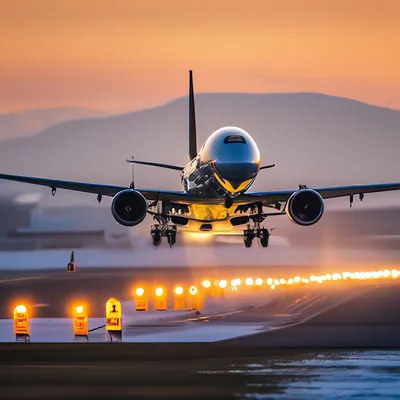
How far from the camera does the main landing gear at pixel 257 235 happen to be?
6538cm

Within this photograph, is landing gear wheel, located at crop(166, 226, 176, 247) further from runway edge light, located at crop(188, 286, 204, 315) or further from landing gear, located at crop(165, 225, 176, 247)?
runway edge light, located at crop(188, 286, 204, 315)

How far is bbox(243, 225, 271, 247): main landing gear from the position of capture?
214 feet

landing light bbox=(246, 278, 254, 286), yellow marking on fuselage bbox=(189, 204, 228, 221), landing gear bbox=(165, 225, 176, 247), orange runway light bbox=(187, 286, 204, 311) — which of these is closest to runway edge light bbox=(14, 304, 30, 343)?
landing gear bbox=(165, 225, 176, 247)

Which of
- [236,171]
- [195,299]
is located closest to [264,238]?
[236,171]

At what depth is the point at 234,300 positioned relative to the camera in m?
86.4

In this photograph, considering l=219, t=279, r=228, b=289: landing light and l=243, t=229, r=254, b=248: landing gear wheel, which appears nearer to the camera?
l=243, t=229, r=254, b=248: landing gear wheel

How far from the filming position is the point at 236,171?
5628 centimetres

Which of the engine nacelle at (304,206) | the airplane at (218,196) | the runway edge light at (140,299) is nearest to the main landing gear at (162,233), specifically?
the airplane at (218,196)

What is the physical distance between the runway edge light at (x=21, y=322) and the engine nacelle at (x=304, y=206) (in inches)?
599

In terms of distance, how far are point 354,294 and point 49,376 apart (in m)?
48.6

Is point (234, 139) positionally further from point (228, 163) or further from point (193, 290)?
point (193, 290)

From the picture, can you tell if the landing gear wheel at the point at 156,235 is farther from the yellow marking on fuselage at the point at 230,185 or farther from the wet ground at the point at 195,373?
the wet ground at the point at 195,373

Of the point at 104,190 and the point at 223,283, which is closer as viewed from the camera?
the point at 104,190

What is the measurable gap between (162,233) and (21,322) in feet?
33.2
